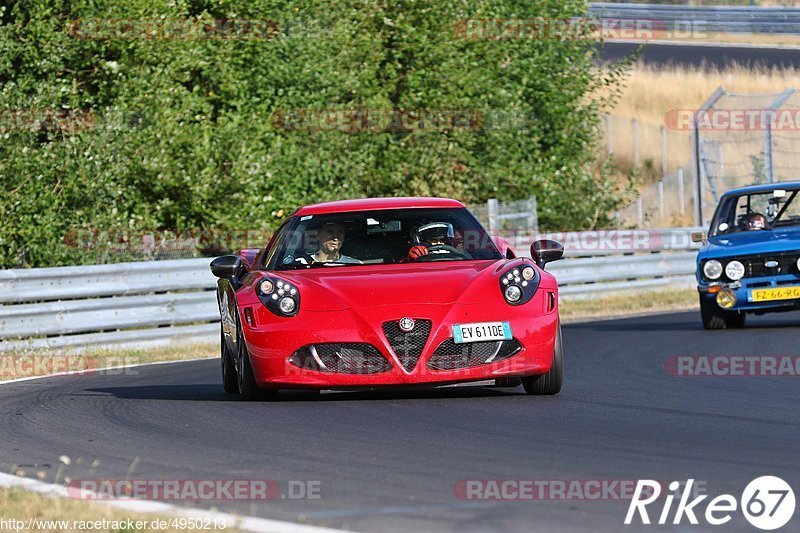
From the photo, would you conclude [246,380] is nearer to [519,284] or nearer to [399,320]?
[399,320]

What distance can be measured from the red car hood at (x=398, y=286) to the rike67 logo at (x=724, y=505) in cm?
324

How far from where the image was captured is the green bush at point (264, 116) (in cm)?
2044

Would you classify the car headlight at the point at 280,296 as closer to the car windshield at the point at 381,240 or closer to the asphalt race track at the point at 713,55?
the car windshield at the point at 381,240

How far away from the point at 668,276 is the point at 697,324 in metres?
7.90

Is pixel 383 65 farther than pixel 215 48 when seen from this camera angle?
Yes

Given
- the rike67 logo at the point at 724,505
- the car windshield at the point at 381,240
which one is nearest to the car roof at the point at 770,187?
the car windshield at the point at 381,240

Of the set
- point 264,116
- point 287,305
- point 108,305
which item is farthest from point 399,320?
Answer: point 264,116

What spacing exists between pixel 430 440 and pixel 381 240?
3000 mm

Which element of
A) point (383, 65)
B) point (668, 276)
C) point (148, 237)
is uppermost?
point (383, 65)

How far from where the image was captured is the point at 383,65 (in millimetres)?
27500

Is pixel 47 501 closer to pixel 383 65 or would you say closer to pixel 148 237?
pixel 148 237

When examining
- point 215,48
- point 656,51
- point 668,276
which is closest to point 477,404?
point 215,48

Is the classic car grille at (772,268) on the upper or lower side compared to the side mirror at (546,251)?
lower

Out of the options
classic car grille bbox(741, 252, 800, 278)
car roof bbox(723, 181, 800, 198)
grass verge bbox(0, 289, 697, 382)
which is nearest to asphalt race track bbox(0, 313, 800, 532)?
grass verge bbox(0, 289, 697, 382)
